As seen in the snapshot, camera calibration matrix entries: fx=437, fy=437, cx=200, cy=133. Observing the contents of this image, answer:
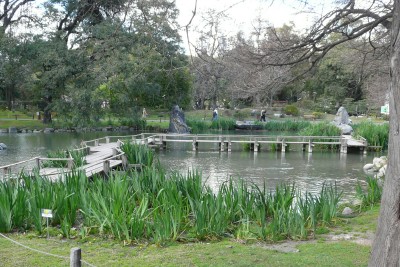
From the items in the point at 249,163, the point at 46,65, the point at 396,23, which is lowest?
the point at 249,163

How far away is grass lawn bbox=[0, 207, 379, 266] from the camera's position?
460cm

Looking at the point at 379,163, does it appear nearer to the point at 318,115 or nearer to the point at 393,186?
the point at 393,186

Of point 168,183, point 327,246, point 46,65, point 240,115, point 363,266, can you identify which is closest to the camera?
point 363,266

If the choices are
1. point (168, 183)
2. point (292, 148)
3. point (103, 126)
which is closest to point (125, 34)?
point (103, 126)

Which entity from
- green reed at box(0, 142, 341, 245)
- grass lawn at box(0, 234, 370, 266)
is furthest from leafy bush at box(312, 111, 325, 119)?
grass lawn at box(0, 234, 370, 266)

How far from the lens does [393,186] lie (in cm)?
305

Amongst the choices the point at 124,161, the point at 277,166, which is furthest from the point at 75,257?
the point at 277,166

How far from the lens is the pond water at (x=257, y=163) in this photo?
13.0 meters

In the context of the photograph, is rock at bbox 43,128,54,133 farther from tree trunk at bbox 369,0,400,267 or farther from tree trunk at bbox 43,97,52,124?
tree trunk at bbox 369,0,400,267

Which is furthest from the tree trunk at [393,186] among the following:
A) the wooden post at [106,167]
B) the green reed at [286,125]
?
the green reed at [286,125]

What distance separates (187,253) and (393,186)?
260 cm

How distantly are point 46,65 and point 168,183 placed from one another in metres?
22.8

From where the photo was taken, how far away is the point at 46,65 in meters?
27.0

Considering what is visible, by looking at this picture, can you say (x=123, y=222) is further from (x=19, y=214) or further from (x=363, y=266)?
(x=363, y=266)
